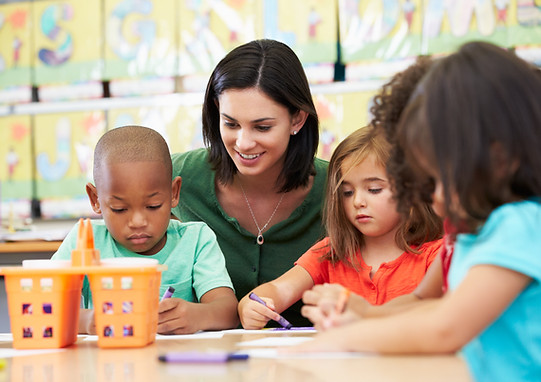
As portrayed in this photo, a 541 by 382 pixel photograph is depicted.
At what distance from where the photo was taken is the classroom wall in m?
2.87

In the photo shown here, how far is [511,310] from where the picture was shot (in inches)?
29.1

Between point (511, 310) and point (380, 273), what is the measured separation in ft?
2.62

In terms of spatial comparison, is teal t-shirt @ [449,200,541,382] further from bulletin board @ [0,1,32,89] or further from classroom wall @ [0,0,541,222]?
bulletin board @ [0,1,32,89]

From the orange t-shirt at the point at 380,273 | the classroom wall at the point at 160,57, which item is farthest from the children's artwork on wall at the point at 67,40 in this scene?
the orange t-shirt at the point at 380,273

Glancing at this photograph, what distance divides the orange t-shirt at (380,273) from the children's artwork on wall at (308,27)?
157 centimetres

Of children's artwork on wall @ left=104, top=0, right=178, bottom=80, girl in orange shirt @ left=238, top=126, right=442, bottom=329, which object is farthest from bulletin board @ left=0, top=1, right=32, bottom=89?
girl in orange shirt @ left=238, top=126, right=442, bottom=329

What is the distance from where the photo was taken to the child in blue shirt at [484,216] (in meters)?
0.71

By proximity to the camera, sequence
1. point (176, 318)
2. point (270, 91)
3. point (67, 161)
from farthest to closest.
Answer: point (67, 161) → point (270, 91) → point (176, 318)

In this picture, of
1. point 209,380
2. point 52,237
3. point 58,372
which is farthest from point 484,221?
point 52,237

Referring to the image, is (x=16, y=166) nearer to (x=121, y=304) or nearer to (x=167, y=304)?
(x=167, y=304)

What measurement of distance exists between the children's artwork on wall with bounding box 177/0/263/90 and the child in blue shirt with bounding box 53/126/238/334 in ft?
5.58

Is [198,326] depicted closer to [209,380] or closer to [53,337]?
[53,337]

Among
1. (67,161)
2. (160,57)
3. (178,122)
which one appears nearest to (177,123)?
(178,122)

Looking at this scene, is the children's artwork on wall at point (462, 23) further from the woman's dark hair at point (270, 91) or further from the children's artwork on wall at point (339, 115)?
the woman's dark hair at point (270, 91)
